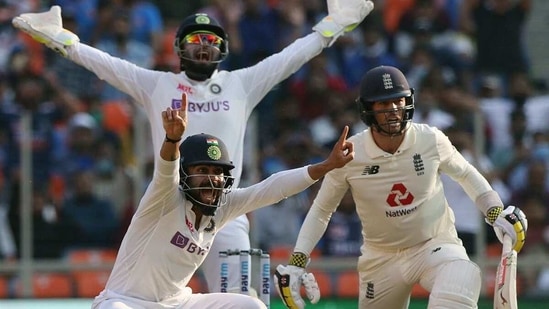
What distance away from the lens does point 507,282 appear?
884 centimetres

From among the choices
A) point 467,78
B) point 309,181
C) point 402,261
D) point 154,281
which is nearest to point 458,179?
point 402,261

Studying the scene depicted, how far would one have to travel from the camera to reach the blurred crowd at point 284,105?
1336 centimetres

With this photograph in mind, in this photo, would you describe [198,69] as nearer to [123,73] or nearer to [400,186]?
[123,73]

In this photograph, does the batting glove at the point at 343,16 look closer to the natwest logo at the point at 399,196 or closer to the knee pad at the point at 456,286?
the natwest logo at the point at 399,196

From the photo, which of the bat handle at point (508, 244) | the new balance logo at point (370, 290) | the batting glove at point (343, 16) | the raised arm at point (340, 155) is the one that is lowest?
the new balance logo at point (370, 290)

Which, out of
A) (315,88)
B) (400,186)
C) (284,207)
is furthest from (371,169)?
(315,88)

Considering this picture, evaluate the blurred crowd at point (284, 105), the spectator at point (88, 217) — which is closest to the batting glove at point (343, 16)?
the blurred crowd at point (284, 105)

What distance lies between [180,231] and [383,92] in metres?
1.66

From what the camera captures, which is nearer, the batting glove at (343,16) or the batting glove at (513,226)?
the batting glove at (513,226)

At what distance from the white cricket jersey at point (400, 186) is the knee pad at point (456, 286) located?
402 millimetres

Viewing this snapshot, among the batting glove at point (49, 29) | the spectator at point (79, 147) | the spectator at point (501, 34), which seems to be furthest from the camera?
the spectator at point (501, 34)

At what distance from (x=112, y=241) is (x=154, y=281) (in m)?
5.31

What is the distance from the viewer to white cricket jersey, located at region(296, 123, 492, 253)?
9086 mm

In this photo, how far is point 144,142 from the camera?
43.5 ft
